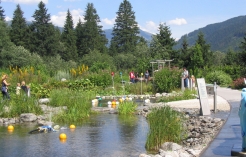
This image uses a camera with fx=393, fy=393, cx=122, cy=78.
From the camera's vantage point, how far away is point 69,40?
66375 millimetres

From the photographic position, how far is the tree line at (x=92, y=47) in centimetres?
4184

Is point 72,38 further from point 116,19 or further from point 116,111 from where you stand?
point 116,111

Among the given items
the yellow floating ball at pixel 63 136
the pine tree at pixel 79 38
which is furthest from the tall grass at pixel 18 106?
the pine tree at pixel 79 38

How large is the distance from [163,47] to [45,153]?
34.2 meters

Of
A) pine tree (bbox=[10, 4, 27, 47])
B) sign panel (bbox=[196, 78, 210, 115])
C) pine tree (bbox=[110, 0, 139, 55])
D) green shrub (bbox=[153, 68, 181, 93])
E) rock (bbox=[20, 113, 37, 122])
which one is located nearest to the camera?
sign panel (bbox=[196, 78, 210, 115])

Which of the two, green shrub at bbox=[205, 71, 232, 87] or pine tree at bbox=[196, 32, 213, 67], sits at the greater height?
pine tree at bbox=[196, 32, 213, 67]

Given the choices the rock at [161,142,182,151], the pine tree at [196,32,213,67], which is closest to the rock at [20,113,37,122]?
the rock at [161,142,182,151]

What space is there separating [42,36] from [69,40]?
7.62 metres

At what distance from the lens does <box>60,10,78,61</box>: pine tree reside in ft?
208

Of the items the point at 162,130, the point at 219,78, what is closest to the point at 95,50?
the point at 219,78

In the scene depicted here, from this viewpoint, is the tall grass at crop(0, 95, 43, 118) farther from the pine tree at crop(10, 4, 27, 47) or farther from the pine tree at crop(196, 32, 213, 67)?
the pine tree at crop(10, 4, 27, 47)

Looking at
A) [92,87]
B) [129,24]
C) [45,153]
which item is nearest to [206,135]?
[45,153]

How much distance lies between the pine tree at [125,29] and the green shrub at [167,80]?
4670 cm

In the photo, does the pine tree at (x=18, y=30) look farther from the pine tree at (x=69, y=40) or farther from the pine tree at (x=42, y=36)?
the pine tree at (x=69, y=40)
